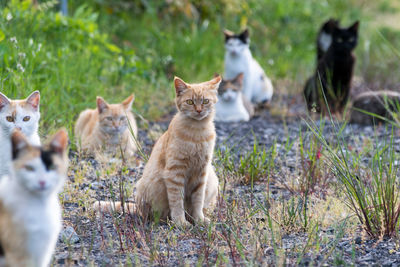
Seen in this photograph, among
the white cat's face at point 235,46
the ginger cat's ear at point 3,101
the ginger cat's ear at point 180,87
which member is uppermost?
the white cat's face at point 235,46

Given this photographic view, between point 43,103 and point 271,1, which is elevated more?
point 271,1

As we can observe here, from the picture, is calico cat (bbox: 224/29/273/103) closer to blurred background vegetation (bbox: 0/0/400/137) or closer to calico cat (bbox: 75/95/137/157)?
blurred background vegetation (bbox: 0/0/400/137)

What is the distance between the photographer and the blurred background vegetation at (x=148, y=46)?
5.16 meters

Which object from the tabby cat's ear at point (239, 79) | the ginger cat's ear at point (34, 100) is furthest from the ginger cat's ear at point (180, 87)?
the tabby cat's ear at point (239, 79)

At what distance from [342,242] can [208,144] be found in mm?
1044

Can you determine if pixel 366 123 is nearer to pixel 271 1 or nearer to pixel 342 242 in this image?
pixel 342 242

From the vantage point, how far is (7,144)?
11.3ft

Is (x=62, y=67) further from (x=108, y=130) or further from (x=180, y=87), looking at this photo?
(x=180, y=87)

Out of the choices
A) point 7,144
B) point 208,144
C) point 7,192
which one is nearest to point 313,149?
point 208,144

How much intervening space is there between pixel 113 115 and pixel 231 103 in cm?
186

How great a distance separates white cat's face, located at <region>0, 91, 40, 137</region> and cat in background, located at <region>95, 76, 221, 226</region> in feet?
2.40

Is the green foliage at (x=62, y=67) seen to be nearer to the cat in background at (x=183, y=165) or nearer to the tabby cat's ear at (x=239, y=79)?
the tabby cat's ear at (x=239, y=79)

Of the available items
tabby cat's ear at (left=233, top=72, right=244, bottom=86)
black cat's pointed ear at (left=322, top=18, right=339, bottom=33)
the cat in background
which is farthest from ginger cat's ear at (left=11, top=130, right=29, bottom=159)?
black cat's pointed ear at (left=322, top=18, right=339, bottom=33)

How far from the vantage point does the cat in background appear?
346 cm
